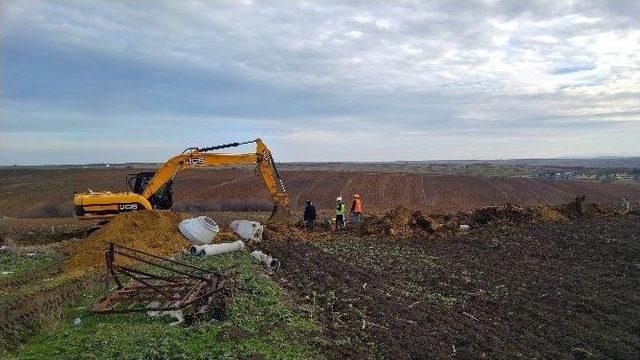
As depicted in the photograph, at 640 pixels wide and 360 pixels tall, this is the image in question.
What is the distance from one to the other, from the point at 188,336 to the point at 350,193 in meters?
35.0

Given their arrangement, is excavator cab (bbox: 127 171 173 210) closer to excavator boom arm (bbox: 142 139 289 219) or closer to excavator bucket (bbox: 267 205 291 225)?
excavator boom arm (bbox: 142 139 289 219)

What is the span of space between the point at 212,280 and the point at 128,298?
1.66 metres

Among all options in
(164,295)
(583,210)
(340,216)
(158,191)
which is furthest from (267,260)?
(583,210)

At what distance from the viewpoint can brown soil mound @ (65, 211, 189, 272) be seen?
53.2 ft

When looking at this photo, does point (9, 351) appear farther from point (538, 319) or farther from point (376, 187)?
point (376, 187)

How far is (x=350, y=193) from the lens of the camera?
43750 millimetres

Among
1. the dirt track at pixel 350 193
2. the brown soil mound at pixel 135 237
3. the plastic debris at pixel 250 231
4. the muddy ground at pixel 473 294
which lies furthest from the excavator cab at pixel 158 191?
the dirt track at pixel 350 193

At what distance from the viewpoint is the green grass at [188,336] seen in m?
8.41

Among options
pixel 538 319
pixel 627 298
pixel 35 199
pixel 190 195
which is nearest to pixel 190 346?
pixel 538 319

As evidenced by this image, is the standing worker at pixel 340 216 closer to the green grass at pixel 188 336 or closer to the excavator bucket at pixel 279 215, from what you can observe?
the excavator bucket at pixel 279 215

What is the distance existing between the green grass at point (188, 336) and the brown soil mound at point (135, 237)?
16.4 ft

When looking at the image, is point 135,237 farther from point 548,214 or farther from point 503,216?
point 548,214

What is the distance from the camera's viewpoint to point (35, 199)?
42.2m

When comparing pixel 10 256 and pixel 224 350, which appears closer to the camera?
pixel 224 350
